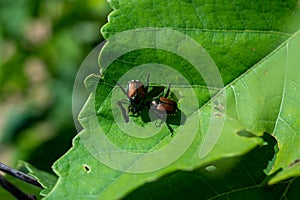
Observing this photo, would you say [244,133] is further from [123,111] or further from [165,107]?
[123,111]

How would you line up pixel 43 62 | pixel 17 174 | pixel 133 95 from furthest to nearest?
pixel 43 62 → pixel 17 174 → pixel 133 95

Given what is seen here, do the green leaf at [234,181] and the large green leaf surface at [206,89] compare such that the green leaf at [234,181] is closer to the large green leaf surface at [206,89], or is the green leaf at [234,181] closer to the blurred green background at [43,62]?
the large green leaf surface at [206,89]

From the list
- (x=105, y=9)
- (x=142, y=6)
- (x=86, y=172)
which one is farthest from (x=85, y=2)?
(x=86, y=172)

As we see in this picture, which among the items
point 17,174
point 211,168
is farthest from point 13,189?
point 211,168

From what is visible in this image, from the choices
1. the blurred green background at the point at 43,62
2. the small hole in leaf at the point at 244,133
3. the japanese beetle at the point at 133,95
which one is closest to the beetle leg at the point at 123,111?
the japanese beetle at the point at 133,95

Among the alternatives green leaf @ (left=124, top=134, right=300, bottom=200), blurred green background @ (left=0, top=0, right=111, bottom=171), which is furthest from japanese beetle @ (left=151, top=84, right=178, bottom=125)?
blurred green background @ (left=0, top=0, right=111, bottom=171)

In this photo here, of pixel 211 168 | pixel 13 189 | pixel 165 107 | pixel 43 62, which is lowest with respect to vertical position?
pixel 43 62

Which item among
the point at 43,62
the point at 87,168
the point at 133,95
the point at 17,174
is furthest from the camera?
the point at 43,62
